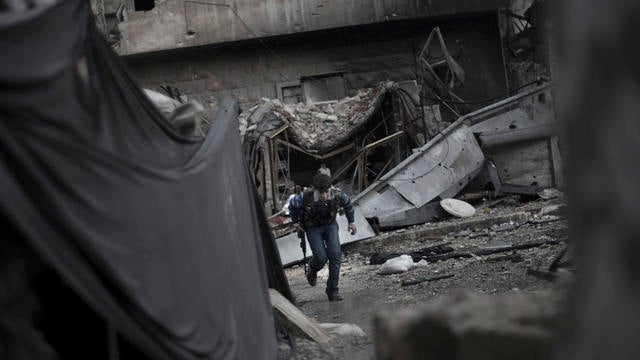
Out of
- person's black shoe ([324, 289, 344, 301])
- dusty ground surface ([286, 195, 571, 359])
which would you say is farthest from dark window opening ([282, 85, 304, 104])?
A: person's black shoe ([324, 289, 344, 301])

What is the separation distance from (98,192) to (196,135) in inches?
77.5

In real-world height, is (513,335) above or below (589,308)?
below

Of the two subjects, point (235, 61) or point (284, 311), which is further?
point (235, 61)

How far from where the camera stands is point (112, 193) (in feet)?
14.7

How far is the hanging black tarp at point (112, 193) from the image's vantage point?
13.0 ft

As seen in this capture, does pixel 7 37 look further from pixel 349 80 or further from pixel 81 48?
pixel 349 80

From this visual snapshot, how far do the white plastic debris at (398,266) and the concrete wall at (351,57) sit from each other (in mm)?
13247

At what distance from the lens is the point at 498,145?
1938cm

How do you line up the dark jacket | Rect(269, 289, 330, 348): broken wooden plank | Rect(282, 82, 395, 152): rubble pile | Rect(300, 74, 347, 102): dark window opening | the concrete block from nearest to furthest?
the concrete block, Rect(269, 289, 330, 348): broken wooden plank, the dark jacket, Rect(282, 82, 395, 152): rubble pile, Rect(300, 74, 347, 102): dark window opening

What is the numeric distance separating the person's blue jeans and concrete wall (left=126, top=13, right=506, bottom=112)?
48.3 ft

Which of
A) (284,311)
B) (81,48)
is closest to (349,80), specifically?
(284,311)

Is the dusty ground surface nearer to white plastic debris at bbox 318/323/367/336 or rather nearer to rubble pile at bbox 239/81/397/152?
white plastic debris at bbox 318/323/367/336

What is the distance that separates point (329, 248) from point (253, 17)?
15.4 meters

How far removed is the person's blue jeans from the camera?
10883 millimetres
